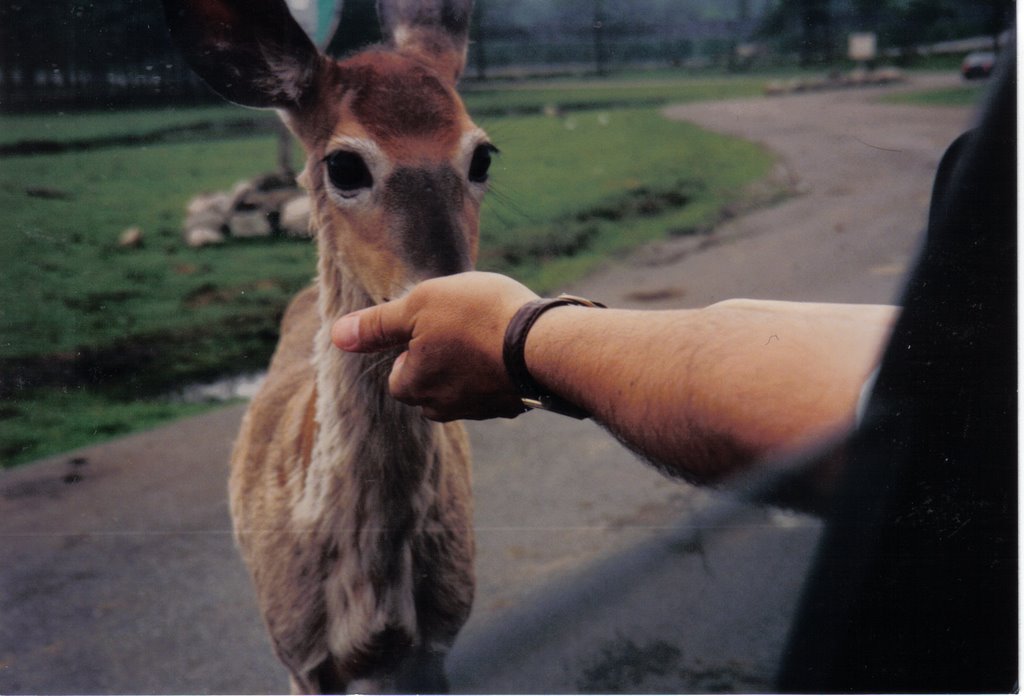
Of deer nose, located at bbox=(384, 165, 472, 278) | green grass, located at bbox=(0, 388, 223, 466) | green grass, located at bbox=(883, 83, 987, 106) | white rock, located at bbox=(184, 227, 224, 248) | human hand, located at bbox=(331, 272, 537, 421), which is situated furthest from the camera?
white rock, located at bbox=(184, 227, 224, 248)

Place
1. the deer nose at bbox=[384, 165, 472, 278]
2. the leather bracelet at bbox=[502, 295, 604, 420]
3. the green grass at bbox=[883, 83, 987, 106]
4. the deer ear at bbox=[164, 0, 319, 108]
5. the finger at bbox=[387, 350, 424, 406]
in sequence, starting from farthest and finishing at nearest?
1. the green grass at bbox=[883, 83, 987, 106]
2. the deer ear at bbox=[164, 0, 319, 108]
3. the deer nose at bbox=[384, 165, 472, 278]
4. the finger at bbox=[387, 350, 424, 406]
5. the leather bracelet at bbox=[502, 295, 604, 420]

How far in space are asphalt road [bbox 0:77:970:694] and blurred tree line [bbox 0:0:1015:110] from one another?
0.56ft

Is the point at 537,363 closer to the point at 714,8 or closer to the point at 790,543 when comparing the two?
the point at 714,8

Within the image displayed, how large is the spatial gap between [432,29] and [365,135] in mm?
417

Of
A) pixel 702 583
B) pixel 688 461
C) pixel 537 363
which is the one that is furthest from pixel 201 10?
pixel 702 583

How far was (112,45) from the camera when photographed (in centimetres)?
238

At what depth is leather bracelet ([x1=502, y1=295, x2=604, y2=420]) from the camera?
1572 mm

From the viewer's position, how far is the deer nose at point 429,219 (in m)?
2.01

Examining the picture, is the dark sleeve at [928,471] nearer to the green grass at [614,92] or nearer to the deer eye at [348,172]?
the green grass at [614,92]

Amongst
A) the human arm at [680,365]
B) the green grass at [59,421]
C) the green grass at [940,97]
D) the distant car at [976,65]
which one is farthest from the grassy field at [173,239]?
the human arm at [680,365]

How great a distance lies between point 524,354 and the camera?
1570 millimetres

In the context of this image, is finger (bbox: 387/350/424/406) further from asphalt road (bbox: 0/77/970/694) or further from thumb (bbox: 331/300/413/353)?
asphalt road (bbox: 0/77/970/694)

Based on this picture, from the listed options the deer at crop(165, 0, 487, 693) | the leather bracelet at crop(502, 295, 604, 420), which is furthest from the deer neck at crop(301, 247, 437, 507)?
the leather bracelet at crop(502, 295, 604, 420)

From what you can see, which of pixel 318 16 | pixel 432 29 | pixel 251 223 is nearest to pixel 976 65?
pixel 432 29
